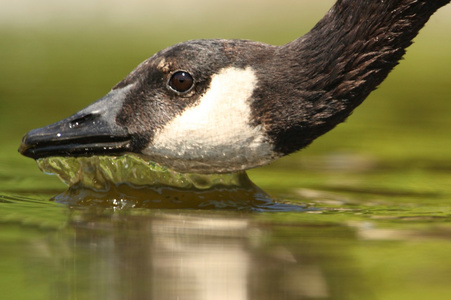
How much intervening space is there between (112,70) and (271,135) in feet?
35.2

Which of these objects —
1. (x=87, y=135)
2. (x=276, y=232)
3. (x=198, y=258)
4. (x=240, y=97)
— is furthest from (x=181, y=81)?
(x=198, y=258)

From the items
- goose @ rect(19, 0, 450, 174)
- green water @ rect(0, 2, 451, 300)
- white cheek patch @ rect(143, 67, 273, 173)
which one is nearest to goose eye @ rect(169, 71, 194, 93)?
goose @ rect(19, 0, 450, 174)

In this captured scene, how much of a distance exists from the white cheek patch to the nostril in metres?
0.49

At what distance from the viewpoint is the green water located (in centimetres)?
490

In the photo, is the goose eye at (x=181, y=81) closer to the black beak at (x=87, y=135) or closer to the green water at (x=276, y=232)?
the black beak at (x=87, y=135)

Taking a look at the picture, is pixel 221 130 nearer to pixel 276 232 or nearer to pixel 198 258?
pixel 276 232

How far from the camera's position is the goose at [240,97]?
6816 mm

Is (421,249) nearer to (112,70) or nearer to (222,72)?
(222,72)

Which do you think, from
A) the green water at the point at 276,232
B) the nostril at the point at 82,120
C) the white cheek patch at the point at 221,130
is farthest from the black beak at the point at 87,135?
the green water at the point at 276,232

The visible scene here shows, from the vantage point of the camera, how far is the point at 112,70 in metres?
17.2

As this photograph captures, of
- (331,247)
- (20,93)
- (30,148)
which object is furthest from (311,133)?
(20,93)

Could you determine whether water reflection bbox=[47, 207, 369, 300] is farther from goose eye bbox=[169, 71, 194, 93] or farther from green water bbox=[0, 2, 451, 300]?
goose eye bbox=[169, 71, 194, 93]

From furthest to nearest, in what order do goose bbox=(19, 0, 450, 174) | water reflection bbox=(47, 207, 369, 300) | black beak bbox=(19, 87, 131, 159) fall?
1. black beak bbox=(19, 87, 131, 159)
2. goose bbox=(19, 0, 450, 174)
3. water reflection bbox=(47, 207, 369, 300)

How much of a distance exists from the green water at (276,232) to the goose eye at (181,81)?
35.6 inches
